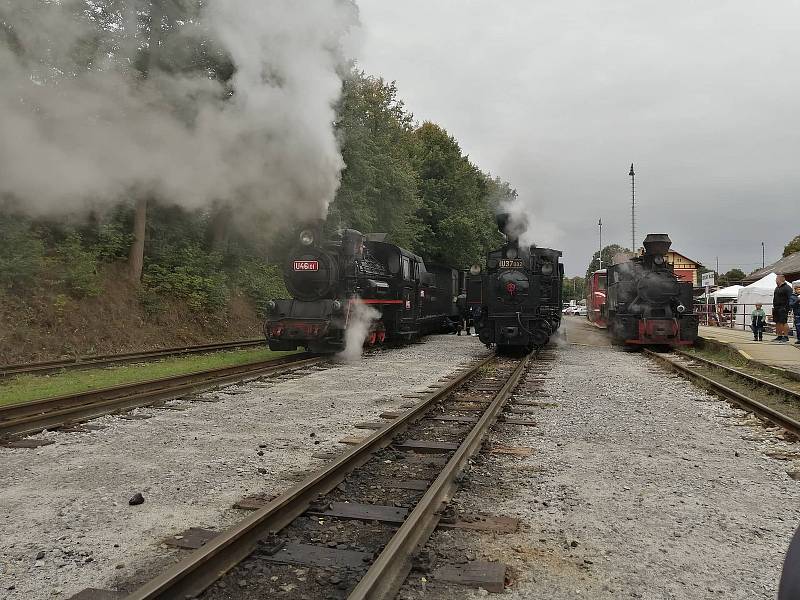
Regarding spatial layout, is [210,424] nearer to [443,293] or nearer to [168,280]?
[168,280]

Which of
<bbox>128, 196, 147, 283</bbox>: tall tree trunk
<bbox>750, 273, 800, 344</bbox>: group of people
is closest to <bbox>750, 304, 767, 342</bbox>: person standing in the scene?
<bbox>750, 273, 800, 344</bbox>: group of people

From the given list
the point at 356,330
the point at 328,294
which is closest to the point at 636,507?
the point at 328,294

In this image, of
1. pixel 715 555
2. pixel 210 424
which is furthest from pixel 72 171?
pixel 715 555

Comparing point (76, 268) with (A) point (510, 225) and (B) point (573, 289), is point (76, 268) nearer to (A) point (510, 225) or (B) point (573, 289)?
(A) point (510, 225)

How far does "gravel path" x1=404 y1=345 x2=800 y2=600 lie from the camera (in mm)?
3145

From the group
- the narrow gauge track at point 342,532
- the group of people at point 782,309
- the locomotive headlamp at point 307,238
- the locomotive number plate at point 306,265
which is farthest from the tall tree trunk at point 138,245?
the group of people at point 782,309

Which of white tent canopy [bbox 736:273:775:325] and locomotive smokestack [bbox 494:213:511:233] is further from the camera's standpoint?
white tent canopy [bbox 736:273:775:325]

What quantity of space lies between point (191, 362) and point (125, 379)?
2822mm

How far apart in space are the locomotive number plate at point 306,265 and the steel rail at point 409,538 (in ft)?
26.1

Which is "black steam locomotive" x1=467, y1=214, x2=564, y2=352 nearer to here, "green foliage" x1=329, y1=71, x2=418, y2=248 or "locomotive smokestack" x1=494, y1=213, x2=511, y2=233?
"locomotive smokestack" x1=494, y1=213, x2=511, y2=233

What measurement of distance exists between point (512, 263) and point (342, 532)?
12.0 meters

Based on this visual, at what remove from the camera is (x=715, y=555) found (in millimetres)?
3439

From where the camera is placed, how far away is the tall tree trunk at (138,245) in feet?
56.1

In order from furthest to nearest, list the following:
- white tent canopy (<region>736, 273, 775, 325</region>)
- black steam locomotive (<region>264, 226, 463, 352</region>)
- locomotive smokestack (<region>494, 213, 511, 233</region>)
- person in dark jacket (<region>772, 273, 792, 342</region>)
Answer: white tent canopy (<region>736, 273, 775, 325</region>), locomotive smokestack (<region>494, 213, 511, 233</region>), person in dark jacket (<region>772, 273, 792, 342</region>), black steam locomotive (<region>264, 226, 463, 352</region>)
